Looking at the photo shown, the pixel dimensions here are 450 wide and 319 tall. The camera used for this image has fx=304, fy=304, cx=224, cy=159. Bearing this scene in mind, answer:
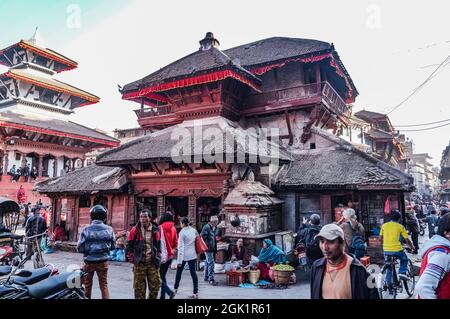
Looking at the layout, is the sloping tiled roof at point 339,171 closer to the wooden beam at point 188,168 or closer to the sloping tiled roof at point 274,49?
the wooden beam at point 188,168

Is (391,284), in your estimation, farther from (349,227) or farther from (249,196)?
(249,196)

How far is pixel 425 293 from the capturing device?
2.57m

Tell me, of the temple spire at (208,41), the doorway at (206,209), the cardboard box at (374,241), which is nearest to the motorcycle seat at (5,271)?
the doorway at (206,209)

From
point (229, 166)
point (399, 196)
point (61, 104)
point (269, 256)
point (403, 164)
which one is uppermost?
point (61, 104)

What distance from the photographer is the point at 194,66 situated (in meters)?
13.8

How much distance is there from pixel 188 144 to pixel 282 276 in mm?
5615

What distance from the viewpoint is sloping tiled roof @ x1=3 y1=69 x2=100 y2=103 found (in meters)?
22.3

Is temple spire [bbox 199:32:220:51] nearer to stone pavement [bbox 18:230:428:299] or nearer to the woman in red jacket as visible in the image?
stone pavement [bbox 18:230:428:299]

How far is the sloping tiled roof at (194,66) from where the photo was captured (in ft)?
41.5

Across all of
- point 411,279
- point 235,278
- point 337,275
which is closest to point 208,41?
point 235,278

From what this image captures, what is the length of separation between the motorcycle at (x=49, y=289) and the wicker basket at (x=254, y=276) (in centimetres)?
461

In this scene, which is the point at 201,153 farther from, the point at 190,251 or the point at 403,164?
the point at 403,164

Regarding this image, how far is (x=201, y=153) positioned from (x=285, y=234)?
3913mm
